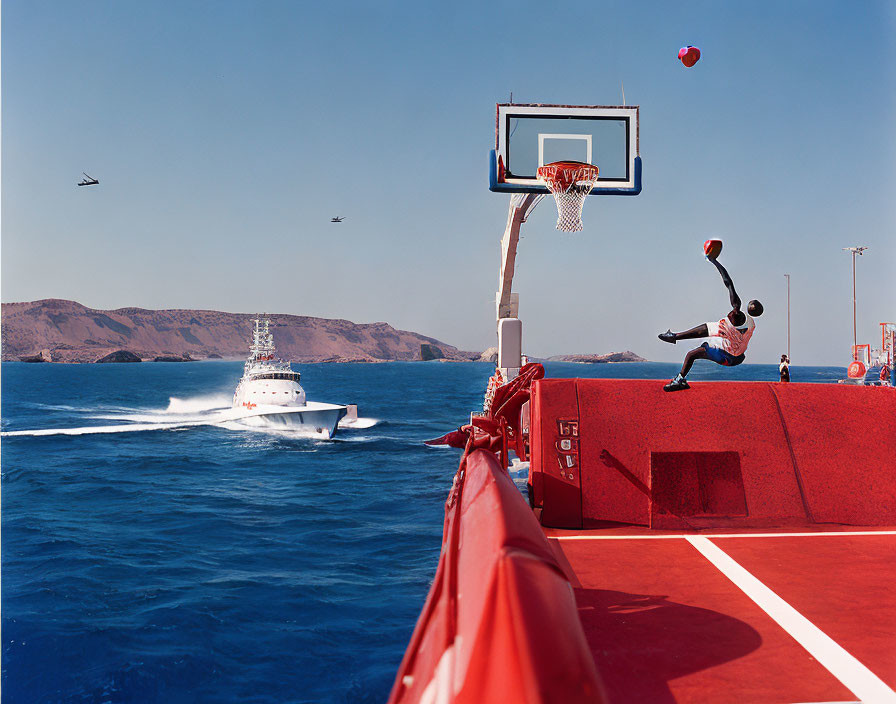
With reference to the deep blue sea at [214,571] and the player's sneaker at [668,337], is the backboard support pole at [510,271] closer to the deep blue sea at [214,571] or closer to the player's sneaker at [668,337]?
the deep blue sea at [214,571]

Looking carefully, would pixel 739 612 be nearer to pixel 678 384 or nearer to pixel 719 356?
pixel 719 356

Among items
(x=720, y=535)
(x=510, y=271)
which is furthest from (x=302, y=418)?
(x=720, y=535)

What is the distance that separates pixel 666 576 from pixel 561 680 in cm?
438

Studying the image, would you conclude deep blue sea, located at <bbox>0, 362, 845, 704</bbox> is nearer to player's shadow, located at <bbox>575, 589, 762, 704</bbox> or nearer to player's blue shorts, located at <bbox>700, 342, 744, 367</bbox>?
player's shadow, located at <bbox>575, 589, 762, 704</bbox>

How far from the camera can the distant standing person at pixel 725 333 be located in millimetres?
5918

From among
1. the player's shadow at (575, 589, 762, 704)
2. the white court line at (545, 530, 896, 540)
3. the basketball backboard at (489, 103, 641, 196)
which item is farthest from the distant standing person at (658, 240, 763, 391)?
the basketball backboard at (489, 103, 641, 196)

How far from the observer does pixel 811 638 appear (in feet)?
13.7

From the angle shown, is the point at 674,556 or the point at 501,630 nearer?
the point at 501,630

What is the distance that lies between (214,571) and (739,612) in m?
12.4

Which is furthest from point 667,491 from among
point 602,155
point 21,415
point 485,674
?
point 21,415

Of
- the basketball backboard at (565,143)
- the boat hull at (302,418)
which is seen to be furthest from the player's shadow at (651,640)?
the boat hull at (302,418)

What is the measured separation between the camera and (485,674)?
1.67 m

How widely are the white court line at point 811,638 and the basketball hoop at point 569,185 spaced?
968cm

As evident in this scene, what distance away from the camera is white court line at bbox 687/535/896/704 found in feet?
11.4
